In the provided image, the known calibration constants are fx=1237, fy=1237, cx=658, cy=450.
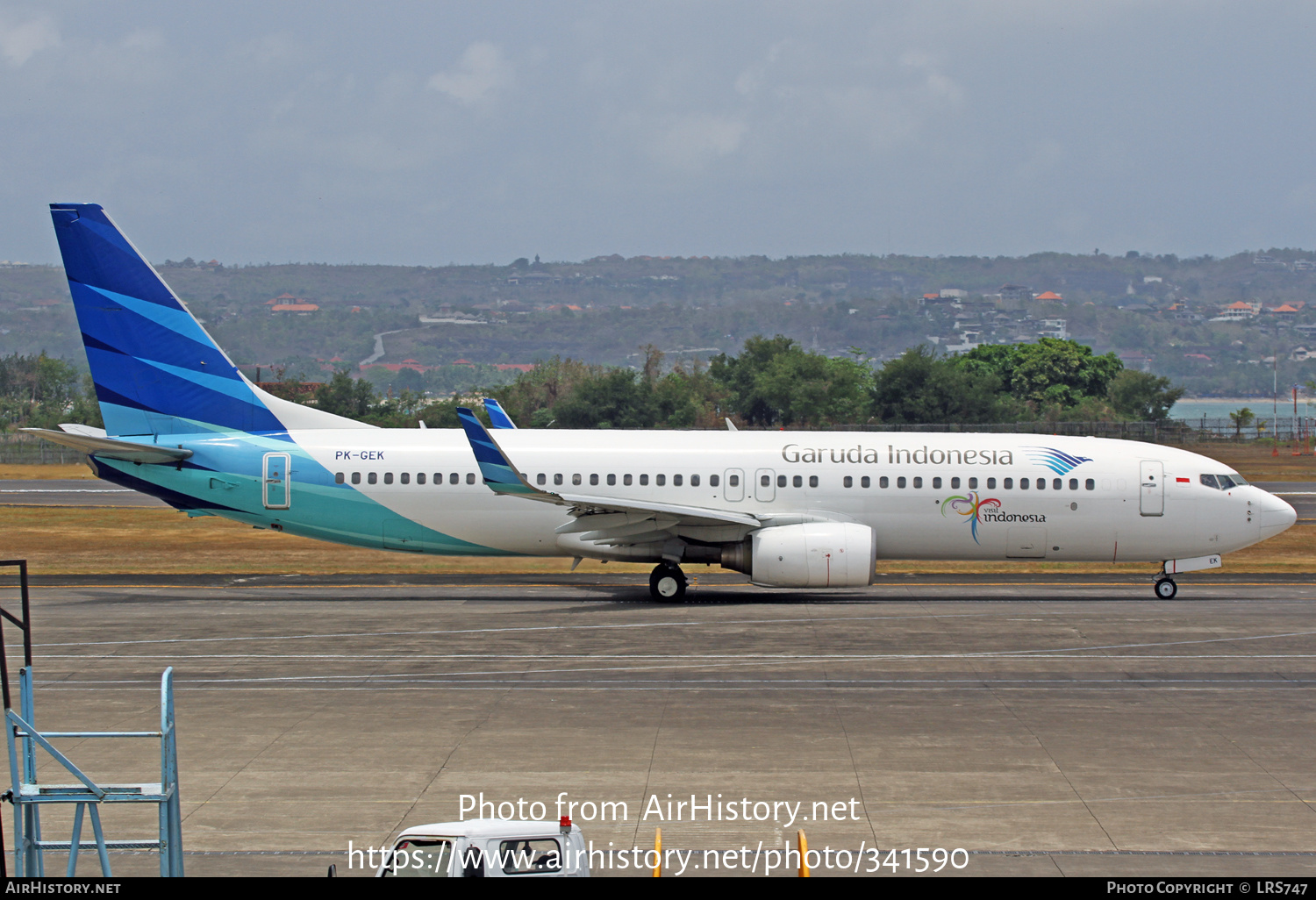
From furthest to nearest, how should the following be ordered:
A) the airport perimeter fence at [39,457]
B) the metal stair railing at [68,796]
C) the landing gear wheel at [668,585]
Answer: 1. the airport perimeter fence at [39,457]
2. the landing gear wheel at [668,585]
3. the metal stair railing at [68,796]

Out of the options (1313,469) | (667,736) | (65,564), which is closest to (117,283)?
(65,564)

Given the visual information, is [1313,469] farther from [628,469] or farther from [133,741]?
[133,741]

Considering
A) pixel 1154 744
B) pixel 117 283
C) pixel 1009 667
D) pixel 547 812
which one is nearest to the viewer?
pixel 547 812

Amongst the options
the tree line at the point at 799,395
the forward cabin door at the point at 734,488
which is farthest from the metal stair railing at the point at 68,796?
the tree line at the point at 799,395

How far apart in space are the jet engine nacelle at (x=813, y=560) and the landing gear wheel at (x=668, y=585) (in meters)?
2.00

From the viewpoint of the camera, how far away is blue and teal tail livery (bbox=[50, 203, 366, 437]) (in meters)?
27.9

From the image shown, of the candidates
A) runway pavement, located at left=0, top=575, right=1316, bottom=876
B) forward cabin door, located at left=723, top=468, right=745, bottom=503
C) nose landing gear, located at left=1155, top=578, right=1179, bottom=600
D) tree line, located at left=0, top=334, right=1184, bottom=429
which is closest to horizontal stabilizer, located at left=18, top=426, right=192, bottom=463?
runway pavement, located at left=0, top=575, right=1316, bottom=876

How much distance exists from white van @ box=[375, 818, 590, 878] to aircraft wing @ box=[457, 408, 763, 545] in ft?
52.1

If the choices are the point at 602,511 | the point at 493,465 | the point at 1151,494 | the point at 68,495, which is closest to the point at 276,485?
the point at 493,465

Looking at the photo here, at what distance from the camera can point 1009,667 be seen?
20906mm

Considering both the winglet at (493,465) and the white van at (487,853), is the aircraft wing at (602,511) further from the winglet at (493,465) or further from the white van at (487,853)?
the white van at (487,853)

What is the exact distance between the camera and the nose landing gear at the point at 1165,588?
2869 cm

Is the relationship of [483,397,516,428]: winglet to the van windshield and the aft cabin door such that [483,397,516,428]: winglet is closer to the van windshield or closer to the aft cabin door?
the aft cabin door
